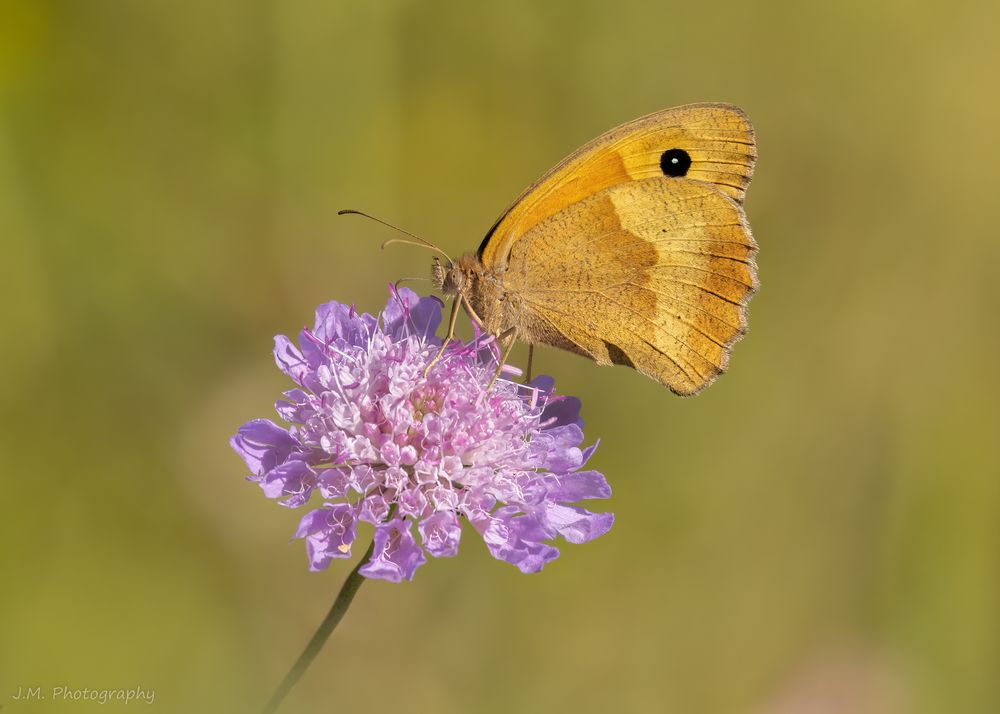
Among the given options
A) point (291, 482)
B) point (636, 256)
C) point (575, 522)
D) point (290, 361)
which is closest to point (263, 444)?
point (291, 482)

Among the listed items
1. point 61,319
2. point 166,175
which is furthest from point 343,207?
point 61,319

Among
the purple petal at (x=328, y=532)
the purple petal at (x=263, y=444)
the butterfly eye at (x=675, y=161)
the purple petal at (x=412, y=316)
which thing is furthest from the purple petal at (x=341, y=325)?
the butterfly eye at (x=675, y=161)

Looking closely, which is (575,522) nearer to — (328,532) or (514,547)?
(514,547)

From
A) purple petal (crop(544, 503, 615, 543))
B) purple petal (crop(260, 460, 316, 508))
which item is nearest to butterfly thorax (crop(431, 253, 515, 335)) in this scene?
purple petal (crop(544, 503, 615, 543))

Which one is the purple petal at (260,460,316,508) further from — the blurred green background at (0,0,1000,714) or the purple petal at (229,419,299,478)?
the blurred green background at (0,0,1000,714)

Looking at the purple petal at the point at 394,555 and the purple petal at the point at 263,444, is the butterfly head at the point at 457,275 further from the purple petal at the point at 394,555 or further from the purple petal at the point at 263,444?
the purple petal at the point at 394,555

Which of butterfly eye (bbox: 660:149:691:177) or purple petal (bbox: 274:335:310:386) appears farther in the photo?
butterfly eye (bbox: 660:149:691:177)

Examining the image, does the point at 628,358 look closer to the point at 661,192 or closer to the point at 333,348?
the point at 661,192

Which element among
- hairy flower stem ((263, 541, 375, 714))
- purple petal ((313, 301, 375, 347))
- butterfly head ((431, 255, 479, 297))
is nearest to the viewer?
hairy flower stem ((263, 541, 375, 714))
